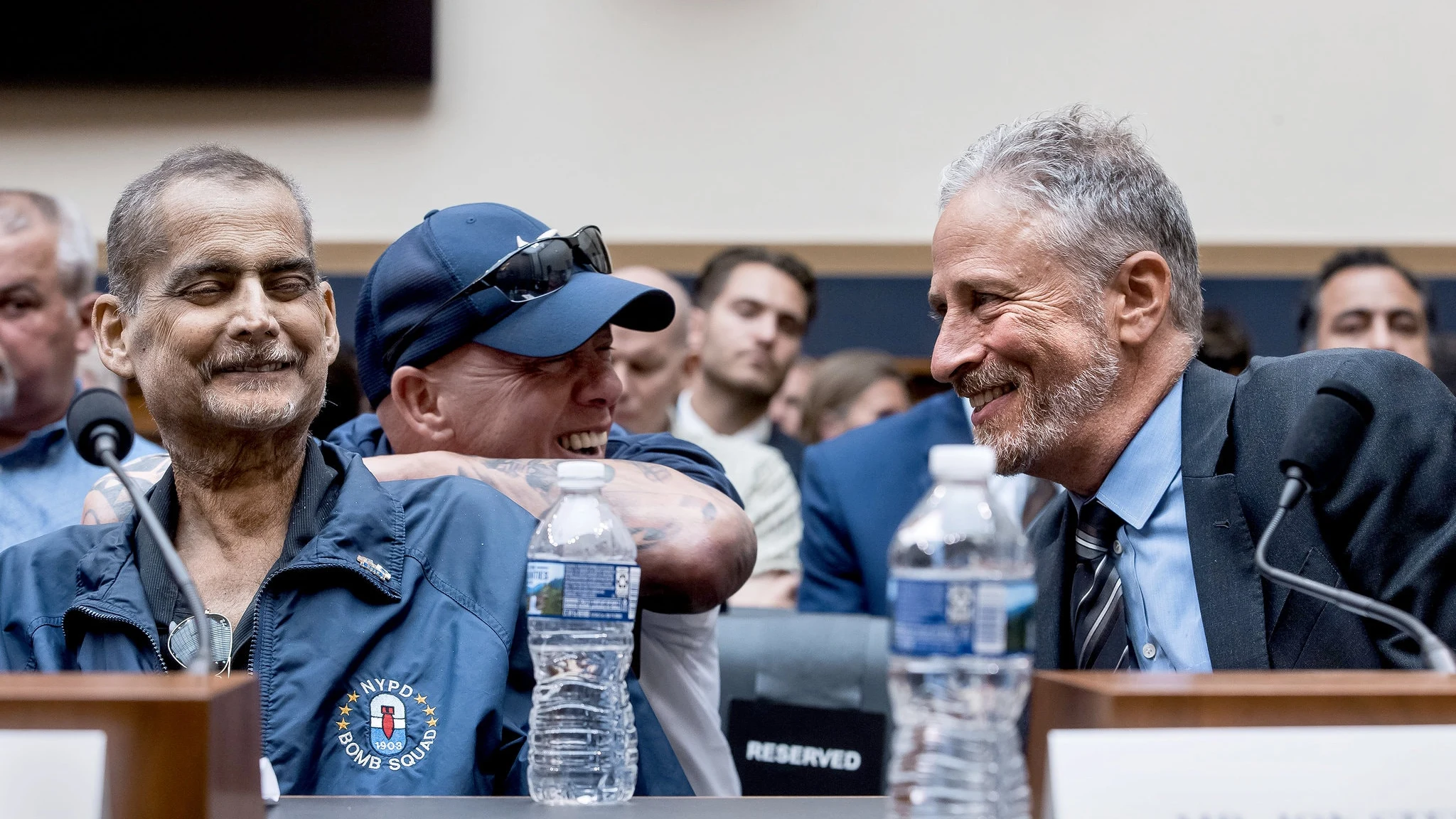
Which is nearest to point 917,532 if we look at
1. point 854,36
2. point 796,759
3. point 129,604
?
point 129,604

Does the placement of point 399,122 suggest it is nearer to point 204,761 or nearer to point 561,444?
point 561,444

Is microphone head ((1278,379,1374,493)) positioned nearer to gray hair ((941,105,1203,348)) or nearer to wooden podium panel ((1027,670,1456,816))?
wooden podium panel ((1027,670,1456,816))

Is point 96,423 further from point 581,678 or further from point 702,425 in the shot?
point 702,425

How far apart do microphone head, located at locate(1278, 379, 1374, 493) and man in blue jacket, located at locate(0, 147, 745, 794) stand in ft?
3.08

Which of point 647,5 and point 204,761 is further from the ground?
point 647,5

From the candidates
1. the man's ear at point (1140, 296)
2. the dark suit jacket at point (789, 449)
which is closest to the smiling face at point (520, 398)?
the man's ear at point (1140, 296)

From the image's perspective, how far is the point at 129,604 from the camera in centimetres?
167

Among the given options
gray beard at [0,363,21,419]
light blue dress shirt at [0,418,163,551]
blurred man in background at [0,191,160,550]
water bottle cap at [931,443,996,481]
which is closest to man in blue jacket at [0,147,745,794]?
water bottle cap at [931,443,996,481]

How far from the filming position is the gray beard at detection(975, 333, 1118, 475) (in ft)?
6.59

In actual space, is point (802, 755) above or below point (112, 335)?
below

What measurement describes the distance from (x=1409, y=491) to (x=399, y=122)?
4.41 m

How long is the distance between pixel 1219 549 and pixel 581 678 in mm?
830

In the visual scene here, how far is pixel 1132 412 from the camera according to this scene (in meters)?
2.03

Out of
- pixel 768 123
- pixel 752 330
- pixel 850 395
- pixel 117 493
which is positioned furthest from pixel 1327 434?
pixel 768 123
